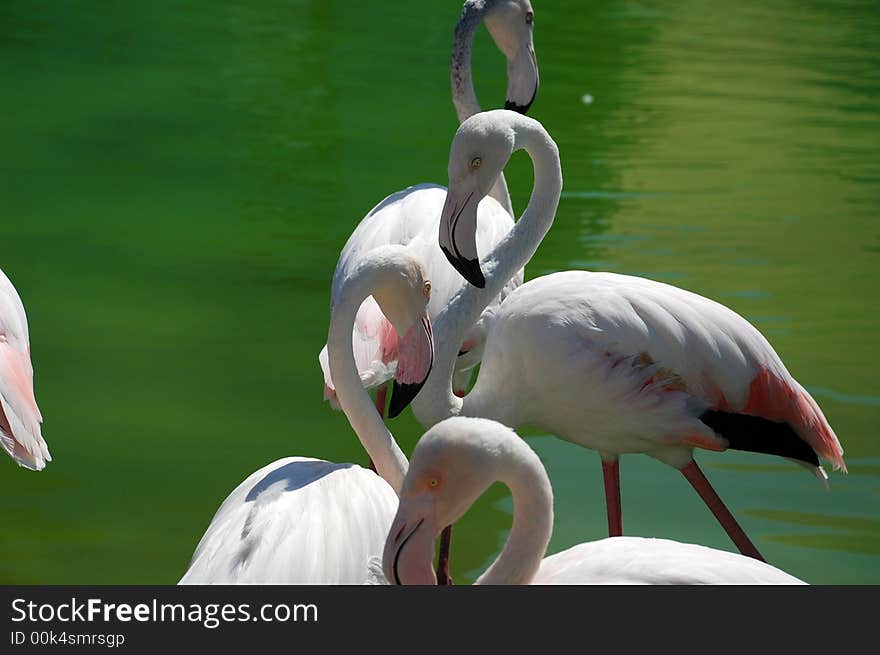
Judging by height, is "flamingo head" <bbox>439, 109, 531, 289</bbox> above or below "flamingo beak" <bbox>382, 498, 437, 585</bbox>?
above

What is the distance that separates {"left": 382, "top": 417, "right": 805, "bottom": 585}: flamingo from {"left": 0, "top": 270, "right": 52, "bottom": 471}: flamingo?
1219 mm

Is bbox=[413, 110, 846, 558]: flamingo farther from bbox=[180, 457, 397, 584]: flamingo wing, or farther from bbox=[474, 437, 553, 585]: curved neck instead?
bbox=[474, 437, 553, 585]: curved neck

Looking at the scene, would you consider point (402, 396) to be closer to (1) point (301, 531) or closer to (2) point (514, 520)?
(1) point (301, 531)

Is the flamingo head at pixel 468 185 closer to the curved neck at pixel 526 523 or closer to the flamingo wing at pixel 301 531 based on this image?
the flamingo wing at pixel 301 531

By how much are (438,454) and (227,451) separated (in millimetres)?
2263

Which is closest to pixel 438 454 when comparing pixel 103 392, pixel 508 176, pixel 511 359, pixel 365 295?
pixel 365 295

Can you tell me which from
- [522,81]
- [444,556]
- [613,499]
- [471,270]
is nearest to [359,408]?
[444,556]

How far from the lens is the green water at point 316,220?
14.9 feet

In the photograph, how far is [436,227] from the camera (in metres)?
4.56

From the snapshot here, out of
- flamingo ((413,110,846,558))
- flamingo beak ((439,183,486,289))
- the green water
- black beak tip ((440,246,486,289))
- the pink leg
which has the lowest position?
the green water

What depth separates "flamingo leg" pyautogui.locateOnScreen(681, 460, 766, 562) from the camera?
3783 millimetres

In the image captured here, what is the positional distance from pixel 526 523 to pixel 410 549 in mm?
236

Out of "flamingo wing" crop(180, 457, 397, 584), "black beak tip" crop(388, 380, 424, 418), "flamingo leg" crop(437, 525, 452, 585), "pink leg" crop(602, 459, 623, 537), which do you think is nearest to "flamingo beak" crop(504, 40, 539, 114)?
"pink leg" crop(602, 459, 623, 537)

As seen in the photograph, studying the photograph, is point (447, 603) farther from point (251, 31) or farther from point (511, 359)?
point (251, 31)
